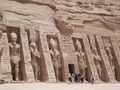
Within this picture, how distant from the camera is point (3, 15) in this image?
649 inches

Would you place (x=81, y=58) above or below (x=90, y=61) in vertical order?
above

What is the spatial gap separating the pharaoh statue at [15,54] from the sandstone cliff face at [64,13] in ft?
3.35

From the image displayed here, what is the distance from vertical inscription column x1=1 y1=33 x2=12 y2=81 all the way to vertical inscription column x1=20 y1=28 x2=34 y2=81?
91 cm

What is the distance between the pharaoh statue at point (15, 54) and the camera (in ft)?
52.7

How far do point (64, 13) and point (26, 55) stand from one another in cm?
405

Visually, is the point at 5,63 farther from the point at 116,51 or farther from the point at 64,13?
the point at 116,51

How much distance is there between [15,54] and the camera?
16297 millimetres

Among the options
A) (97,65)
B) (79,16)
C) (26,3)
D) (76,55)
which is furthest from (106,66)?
(26,3)

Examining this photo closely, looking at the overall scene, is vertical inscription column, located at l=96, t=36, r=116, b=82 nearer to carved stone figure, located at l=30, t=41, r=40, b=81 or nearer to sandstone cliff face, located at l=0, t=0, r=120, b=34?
sandstone cliff face, located at l=0, t=0, r=120, b=34

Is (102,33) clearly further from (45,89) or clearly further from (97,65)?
(45,89)

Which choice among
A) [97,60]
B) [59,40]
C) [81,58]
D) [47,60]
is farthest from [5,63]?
[97,60]

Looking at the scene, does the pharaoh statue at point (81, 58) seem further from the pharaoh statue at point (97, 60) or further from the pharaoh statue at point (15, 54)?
the pharaoh statue at point (15, 54)

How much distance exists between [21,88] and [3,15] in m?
4.85

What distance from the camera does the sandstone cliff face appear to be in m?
17.1
